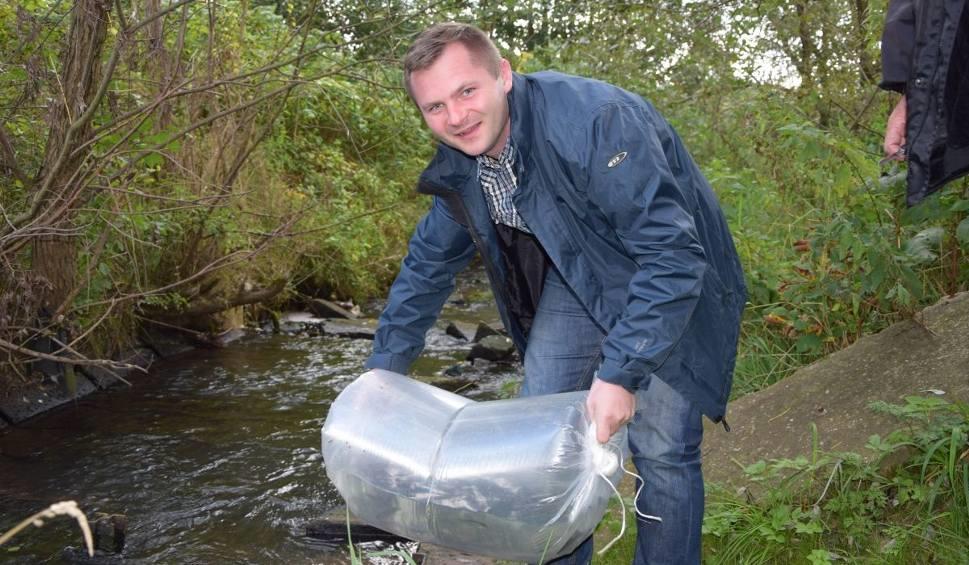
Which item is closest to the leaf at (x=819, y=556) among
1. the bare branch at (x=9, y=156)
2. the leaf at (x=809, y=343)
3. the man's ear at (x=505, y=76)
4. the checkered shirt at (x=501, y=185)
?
the checkered shirt at (x=501, y=185)

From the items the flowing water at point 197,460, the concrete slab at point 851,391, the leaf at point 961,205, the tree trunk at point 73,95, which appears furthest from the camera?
the tree trunk at point 73,95

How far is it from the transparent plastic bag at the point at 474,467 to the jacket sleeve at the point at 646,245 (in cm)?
22

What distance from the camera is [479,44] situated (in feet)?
8.10

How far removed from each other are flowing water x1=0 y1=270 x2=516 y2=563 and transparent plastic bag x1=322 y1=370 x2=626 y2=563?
6.75ft

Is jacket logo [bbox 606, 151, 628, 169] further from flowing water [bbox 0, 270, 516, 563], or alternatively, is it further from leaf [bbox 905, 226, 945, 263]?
flowing water [bbox 0, 270, 516, 563]

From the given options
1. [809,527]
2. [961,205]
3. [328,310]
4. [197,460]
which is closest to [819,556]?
[809,527]

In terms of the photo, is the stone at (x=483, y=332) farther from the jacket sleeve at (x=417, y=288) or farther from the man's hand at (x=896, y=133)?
the man's hand at (x=896, y=133)

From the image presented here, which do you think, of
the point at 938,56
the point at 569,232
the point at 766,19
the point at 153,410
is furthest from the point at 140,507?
the point at 766,19

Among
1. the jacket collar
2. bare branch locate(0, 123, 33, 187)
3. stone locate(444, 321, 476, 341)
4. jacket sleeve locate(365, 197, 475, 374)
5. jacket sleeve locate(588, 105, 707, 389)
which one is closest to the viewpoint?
jacket sleeve locate(588, 105, 707, 389)

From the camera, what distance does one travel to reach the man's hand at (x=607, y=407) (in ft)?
7.41

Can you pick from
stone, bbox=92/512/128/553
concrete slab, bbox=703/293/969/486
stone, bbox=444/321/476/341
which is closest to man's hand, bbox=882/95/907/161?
concrete slab, bbox=703/293/969/486

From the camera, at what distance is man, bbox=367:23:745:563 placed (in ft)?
7.35

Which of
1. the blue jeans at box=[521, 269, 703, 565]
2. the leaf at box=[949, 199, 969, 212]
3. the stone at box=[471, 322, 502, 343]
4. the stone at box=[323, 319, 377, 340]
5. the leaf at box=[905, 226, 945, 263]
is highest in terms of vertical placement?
the leaf at box=[949, 199, 969, 212]

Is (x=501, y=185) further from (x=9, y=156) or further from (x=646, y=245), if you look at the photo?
(x=9, y=156)
